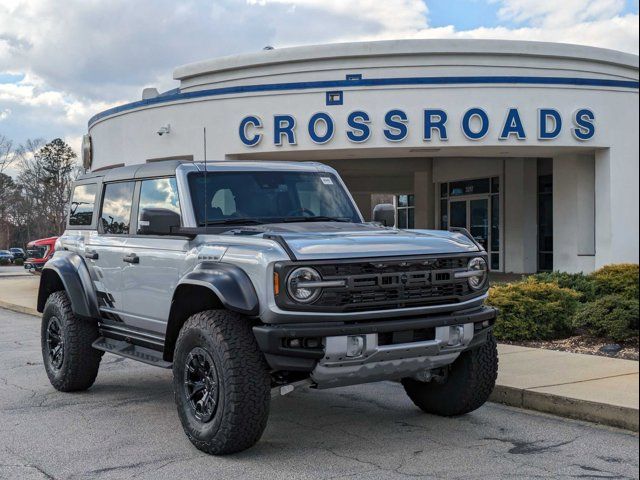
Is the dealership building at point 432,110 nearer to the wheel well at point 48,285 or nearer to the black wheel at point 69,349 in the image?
the wheel well at point 48,285

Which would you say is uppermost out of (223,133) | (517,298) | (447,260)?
(223,133)

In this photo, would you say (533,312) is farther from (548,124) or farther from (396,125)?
(548,124)

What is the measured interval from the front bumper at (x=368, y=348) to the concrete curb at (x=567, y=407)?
1480mm

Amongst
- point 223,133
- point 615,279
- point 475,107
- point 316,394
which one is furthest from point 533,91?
point 316,394

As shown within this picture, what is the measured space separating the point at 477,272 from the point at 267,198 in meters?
2.00

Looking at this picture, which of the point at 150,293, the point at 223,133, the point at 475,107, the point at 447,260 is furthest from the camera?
the point at 223,133

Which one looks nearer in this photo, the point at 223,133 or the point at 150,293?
the point at 150,293

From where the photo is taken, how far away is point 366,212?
106ft

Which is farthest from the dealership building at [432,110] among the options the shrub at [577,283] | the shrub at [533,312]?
the shrub at [533,312]

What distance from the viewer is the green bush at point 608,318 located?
900 centimetres

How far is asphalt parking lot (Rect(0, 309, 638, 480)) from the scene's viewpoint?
4.91m

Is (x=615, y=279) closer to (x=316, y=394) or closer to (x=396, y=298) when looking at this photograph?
(x=316, y=394)

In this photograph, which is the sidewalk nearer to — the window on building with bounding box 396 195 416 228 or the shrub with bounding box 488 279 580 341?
the shrub with bounding box 488 279 580 341

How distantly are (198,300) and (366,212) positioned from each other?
1066 inches
